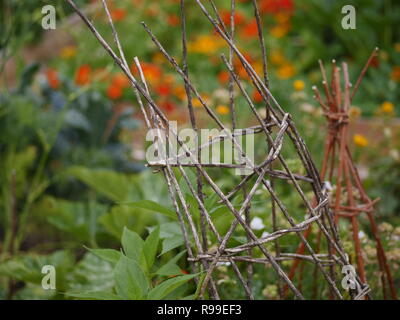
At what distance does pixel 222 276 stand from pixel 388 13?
3.25 m

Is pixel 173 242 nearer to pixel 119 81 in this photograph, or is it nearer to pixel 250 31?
pixel 119 81

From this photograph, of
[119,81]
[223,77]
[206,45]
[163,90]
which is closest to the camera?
[163,90]

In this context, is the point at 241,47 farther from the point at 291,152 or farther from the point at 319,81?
the point at 291,152

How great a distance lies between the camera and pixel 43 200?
2934 mm

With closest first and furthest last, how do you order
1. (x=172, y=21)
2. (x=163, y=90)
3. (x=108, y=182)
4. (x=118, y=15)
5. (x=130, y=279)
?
(x=130, y=279), (x=108, y=182), (x=163, y=90), (x=118, y=15), (x=172, y=21)

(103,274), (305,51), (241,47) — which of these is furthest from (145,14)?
(103,274)

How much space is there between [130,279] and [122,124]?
194cm

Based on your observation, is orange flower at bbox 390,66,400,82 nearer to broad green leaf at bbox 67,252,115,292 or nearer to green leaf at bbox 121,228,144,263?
broad green leaf at bbox 67,252,115,292

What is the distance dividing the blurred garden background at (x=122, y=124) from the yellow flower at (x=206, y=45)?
15 mm

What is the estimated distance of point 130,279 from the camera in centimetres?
127

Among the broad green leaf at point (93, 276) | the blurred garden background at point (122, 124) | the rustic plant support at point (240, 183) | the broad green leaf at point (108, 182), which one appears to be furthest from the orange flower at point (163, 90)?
the rustic plant support at point (240, 183)

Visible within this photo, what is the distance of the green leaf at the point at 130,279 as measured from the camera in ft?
4.17

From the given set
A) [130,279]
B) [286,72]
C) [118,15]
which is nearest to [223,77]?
[286,72]

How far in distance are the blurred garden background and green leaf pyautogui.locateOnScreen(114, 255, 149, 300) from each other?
5 cm
